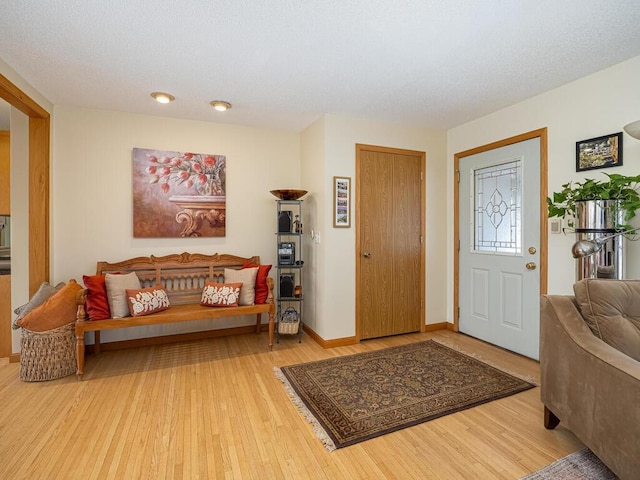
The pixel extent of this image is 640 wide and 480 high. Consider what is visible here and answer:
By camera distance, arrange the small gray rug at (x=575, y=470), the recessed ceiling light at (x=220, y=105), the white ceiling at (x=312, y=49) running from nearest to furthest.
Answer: the small gray rug at (x=575, y=470) < the white ceiling at (x=312, y=49) < the recessed ceiling light at (x=220, y=105)

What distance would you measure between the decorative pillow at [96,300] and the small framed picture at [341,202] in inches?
87.1

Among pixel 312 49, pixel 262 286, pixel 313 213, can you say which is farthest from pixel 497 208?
pixel 262 286

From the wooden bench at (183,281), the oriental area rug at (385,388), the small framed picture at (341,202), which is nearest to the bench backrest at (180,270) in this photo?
the wooden bench at (183,281)

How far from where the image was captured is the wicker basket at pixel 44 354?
2.53 metres

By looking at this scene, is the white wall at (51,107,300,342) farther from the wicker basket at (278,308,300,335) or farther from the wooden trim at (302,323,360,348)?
the wooden trim at (302,323,360,348)

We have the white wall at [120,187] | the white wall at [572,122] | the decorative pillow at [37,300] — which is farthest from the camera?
the white wall at [120,187]

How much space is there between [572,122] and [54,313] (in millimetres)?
4460

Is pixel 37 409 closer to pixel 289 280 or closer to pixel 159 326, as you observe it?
pixel 159 326

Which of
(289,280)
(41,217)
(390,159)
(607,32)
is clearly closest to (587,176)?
(607,32)

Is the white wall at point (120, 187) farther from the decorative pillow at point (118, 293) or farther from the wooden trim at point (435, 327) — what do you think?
the wooden trim at point (435, 327)

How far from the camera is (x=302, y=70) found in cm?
245

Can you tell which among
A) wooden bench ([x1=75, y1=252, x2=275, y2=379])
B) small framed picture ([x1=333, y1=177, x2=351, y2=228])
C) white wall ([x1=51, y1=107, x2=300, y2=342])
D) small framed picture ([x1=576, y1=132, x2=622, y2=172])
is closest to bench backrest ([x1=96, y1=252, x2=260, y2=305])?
wooden bench ([x1=75, y1=252, x2=275, y2=379])

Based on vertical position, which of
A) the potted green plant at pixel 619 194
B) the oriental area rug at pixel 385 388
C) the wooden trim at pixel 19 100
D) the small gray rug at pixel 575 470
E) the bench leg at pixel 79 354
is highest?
the wooden trim at pixel 19 100

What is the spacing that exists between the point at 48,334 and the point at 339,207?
107 inches
